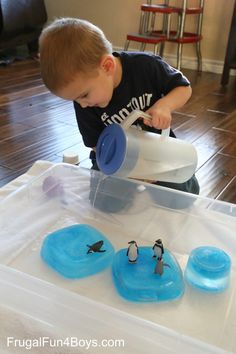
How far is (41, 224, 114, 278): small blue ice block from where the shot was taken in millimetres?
609

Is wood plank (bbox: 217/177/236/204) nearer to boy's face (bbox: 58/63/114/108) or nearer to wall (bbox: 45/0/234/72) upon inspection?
boy's face (bbox: 58/63/114/108)

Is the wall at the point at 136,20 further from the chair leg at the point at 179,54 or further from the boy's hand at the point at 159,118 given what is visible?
the boy's hand at the point at 159,118

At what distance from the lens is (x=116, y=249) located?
681mm

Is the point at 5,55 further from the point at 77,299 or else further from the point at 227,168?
the point at 77,299

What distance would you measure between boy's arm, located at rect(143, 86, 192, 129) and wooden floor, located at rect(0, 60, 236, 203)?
1.06ft

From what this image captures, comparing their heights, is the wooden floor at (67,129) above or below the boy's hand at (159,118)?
below

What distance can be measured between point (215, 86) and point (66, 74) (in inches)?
62.4

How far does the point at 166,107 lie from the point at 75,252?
0.28 metres

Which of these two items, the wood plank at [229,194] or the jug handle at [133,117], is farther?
the wood plank at [229,194]

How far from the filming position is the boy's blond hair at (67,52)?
589 millimetres

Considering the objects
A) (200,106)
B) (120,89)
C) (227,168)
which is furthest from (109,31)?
(120,89)

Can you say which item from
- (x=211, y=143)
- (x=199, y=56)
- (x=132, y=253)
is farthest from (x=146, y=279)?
(x=199, y=56)

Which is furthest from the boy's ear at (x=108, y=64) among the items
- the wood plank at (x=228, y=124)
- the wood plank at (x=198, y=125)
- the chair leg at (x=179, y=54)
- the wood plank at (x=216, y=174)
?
the chair leg at (x=179, y=54)

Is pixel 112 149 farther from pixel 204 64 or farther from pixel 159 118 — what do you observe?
pixel 204 64
